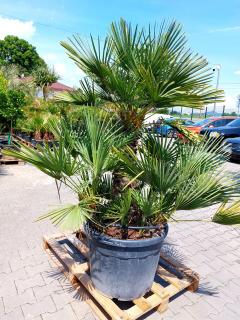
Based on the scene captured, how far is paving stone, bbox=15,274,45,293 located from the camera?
2.76 meters

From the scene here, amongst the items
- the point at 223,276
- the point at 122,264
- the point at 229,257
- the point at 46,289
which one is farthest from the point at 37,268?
the point at 229,257

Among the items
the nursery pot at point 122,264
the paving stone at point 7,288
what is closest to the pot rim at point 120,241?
the nursery pot at point 122,264

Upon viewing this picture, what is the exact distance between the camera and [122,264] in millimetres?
2381

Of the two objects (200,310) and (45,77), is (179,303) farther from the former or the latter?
(45,77)

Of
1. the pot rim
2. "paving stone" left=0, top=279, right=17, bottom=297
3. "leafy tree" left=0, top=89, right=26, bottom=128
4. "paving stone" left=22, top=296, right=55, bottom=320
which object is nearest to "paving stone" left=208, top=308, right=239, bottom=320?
the pot rim

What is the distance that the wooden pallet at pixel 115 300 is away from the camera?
2379 mm

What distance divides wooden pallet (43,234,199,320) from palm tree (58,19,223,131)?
147 cm

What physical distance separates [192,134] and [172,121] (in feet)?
0.79

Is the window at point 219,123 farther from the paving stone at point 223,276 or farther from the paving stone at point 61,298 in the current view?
the paving stone at point 61,298

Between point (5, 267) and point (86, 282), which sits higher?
point (86, 282)

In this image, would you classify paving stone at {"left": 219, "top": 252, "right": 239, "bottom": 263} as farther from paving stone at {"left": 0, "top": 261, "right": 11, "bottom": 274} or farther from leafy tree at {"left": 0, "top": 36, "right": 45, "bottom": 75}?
leafy tree at {"left": 0, "top": 36, "right": 45, "bottom": 75}

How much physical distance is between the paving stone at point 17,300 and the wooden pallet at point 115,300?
39 cm

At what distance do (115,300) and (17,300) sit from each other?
0.89 meters

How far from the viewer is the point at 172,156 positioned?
8.31ft
